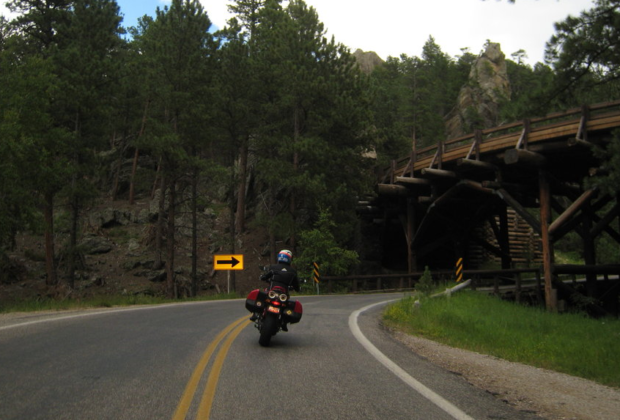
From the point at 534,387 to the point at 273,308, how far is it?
13.4 ft

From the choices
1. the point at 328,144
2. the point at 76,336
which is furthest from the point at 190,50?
the point at 76,336

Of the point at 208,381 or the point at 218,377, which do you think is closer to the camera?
the point at 208,381

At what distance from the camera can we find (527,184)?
80.3 feet

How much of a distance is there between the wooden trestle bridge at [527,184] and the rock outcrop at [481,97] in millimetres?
28319

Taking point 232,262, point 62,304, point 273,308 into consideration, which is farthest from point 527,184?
point 62,304

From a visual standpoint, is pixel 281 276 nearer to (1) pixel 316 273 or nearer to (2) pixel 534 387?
(2) pixel 534 387

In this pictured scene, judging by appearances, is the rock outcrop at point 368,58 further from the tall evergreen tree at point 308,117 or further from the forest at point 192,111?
the tall evergreen tree at point 308,117

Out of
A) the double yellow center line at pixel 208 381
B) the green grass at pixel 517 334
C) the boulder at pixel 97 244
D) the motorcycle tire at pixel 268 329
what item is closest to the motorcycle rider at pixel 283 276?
the motorcycle tire at pixel 268 329

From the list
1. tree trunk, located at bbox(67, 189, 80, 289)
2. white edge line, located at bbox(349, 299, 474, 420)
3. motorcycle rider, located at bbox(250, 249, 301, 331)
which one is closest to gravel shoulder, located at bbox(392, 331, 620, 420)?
white edge line, located at bbox(349, 299, 474, 420)

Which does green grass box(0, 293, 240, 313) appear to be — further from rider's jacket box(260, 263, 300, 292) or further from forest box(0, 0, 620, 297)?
rider's jacket box(260, 263, 300, 292)

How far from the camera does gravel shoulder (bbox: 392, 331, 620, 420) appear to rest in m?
5.00

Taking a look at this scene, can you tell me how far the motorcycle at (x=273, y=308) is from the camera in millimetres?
8281

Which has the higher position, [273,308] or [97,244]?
[97,244]

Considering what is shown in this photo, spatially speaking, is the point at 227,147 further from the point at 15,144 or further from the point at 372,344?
the point at 372,344
